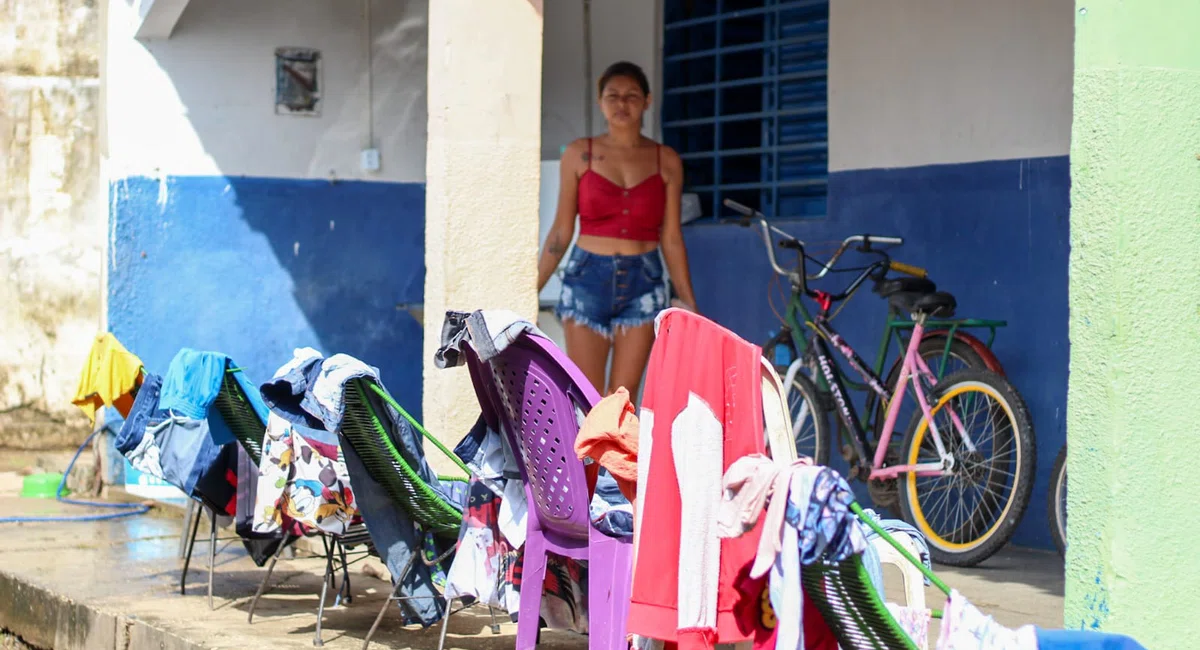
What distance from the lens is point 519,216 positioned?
233 inches

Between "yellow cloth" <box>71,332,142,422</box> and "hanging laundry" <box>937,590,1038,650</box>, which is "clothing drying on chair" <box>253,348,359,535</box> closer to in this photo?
"yellow cloth" <box>71,332,142,422</box>

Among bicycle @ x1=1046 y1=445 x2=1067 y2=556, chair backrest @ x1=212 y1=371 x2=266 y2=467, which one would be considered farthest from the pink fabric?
bicycle @ x1=1046 y1=445 x2=1067 y2=556

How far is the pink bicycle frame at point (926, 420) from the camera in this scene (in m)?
6.55

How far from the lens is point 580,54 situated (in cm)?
937

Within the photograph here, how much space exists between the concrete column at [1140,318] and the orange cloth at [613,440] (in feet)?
3.71

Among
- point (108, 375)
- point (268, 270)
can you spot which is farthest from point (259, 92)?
point (108, 375)

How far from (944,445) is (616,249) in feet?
5.29

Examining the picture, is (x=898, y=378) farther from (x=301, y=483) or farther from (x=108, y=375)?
(x=108, y=375)

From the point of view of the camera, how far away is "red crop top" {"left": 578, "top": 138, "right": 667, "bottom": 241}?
7.02 metres

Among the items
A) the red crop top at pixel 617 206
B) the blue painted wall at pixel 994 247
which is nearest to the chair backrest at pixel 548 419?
the red crop top at pixel 617 206

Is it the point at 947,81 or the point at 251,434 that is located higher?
the point at 947,81

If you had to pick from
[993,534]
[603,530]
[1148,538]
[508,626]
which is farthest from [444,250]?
[1148,538]

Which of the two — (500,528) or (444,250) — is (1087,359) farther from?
(444,250)

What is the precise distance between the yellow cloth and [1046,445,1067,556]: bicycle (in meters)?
3.59
